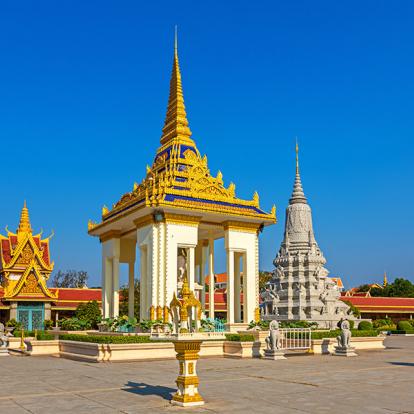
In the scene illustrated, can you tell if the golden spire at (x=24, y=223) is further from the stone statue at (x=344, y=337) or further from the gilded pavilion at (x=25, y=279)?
the stone statue at (x=344, y=337)

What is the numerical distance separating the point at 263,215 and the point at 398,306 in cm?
4624

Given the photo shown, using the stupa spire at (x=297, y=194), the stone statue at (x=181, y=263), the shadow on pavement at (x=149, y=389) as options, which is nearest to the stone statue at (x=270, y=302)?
the stupa spire at (x=297, y=194)

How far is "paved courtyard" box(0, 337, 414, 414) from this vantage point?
1020cm

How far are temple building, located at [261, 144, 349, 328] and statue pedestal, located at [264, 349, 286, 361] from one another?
28597 mm

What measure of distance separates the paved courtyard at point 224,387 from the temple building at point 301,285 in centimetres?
3074

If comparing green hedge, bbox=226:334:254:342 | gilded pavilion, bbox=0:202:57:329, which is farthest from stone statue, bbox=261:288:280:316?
green hedge, bbox=226:334:254:342

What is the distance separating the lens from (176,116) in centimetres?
3284

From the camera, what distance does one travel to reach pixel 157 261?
85.5 feet

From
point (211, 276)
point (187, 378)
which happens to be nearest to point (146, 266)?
point (211, 276)

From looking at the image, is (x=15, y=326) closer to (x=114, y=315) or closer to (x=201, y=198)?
(x=114, y=315)

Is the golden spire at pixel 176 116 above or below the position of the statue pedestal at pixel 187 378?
above

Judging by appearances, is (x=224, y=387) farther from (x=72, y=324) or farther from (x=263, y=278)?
(x=263, y=278)

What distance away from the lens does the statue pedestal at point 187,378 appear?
34.2ft

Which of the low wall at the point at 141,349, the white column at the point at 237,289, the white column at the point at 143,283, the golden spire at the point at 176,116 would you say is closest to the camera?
the low wall at the point at 141,349
